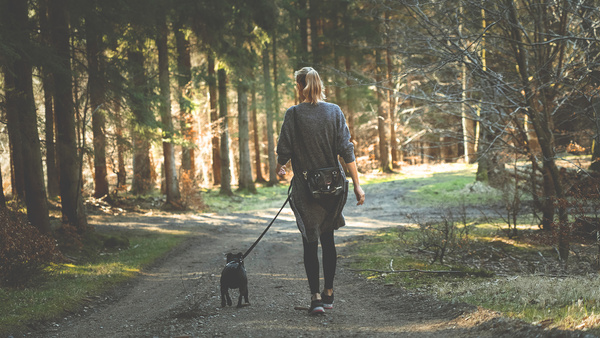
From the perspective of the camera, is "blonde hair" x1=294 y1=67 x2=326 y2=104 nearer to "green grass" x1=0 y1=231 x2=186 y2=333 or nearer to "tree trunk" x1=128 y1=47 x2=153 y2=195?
"green grass" x1=0 y1=231 x2=186 y2=333

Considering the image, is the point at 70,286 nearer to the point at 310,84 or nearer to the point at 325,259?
the point at 325,259

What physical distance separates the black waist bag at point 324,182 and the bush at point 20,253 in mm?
4615

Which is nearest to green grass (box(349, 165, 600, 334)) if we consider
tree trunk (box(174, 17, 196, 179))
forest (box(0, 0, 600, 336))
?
forest (box(0, 0, 600, 336))

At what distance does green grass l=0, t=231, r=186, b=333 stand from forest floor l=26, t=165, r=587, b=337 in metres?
0.19

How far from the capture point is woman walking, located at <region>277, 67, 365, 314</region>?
4.28 meters

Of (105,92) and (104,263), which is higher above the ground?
(105,92)

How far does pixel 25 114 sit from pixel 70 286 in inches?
147

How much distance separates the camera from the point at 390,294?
5512 millimetres

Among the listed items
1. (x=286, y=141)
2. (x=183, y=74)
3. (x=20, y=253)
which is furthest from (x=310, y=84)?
(x=183, y=74)

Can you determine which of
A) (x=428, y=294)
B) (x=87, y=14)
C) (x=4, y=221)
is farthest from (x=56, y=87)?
(x=428, y=294)

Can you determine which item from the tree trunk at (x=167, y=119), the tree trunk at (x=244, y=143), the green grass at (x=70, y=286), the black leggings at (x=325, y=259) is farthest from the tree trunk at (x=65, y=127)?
the tree trunk at (x=244, y=143)

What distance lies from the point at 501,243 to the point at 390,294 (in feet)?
17.0

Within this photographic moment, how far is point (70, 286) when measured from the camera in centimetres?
652

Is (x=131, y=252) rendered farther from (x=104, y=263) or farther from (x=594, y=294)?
(x=594, y=294)
